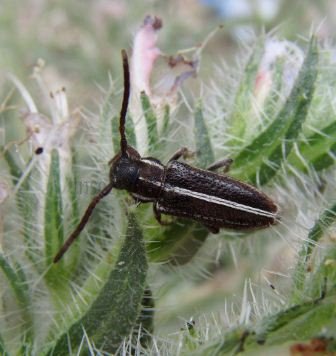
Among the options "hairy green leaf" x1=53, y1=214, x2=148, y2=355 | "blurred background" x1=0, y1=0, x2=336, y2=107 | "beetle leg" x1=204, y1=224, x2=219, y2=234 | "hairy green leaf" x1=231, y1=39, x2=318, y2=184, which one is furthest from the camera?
"blurred background" x1=0, y1=0, x2=336, y2=107

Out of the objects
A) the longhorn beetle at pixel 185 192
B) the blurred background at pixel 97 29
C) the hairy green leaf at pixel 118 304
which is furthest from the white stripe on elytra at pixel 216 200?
the blurred background at pixel 97 29

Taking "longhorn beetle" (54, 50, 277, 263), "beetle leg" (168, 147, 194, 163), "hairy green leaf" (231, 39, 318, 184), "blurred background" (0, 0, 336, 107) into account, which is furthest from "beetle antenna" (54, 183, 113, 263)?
"blurred background" (0, 0, 336, 107)

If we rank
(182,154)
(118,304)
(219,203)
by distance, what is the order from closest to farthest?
(118,304)
(219,203)
(182,154)

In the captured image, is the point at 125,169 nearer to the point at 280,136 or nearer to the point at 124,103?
the point at 124,103

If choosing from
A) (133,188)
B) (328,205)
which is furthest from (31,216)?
(328,205)

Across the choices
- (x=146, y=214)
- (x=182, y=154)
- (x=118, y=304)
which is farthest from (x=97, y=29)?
(x=118, y=304)

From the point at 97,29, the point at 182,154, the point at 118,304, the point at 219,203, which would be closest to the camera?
the point at 118,304

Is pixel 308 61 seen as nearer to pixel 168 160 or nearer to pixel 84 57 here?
pixel 168 160

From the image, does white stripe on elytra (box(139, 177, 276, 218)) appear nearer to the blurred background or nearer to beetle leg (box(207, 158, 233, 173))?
beetle leg (box(207, 158, 233, 173))
